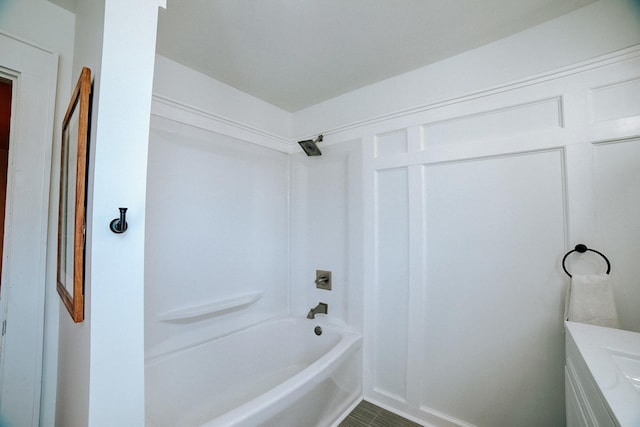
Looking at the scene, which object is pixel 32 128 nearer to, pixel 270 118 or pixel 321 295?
pixel 270 118

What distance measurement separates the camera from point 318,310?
87.1 inches

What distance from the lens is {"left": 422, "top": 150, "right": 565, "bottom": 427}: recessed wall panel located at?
1350 mm

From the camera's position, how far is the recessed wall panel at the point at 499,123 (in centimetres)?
139

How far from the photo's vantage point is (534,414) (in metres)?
1.36

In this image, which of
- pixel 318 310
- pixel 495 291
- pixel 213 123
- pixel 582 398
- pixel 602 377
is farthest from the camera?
pixel 318 310

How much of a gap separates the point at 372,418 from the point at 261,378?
Result: 0.86m

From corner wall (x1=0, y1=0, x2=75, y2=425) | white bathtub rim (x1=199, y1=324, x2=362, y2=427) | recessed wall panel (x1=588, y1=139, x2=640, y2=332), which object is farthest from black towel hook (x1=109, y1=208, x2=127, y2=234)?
recessed wall panel (x1=588, y1=139, x2=640, y2=332)

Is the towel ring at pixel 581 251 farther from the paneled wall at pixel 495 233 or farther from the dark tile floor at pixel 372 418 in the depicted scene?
the dark tile floor at pixel 372 418

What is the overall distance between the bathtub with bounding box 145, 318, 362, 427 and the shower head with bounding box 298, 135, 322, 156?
1434 mm

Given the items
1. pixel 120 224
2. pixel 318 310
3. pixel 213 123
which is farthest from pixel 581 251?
pixel 213 123

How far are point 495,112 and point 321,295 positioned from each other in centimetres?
180

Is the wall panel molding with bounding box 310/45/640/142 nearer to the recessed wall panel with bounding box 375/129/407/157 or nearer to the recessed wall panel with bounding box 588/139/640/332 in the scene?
the recessed wall panel with bounding box 375/129/407/157

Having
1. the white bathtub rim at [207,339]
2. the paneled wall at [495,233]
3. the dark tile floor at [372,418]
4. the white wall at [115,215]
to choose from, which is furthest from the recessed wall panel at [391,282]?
the white wall at [115,215]

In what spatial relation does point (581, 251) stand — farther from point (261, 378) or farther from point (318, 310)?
point (261, 378)
